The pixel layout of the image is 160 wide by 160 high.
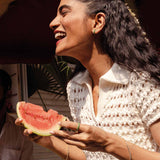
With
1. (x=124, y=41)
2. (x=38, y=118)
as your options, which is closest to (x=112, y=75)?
(x=124, y=41)

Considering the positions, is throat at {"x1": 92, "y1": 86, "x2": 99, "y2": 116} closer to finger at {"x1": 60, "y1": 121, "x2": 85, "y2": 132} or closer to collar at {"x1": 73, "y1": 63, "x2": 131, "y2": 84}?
collar at {"x1": 73, "y1": 63, "x2": 131, "y2": 84}

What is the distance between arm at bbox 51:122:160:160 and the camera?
1.23m

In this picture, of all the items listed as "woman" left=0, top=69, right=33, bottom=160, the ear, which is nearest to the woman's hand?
the ear

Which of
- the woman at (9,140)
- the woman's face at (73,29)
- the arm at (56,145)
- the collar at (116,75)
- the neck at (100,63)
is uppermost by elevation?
the woman's face at (73,29)

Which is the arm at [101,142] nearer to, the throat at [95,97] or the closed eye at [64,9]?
the throat at [95,97]

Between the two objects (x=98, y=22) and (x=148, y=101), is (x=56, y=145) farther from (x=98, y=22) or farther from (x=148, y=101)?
(x=98, y=22)

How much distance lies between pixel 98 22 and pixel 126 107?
0.65 metres

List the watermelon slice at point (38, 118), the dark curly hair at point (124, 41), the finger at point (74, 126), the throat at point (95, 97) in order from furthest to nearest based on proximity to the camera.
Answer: the throat at point (95, 97) < the dark curly hair at point (124, 41) < the watermelon slice at point (38, 118) < the finger at point (74, 126)

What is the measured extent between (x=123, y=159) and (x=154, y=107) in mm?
349

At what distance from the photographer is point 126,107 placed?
164 cm

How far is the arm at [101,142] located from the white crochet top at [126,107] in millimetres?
200

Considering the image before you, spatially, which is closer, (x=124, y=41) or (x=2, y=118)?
(x=124, y=41)

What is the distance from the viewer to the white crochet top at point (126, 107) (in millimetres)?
1516

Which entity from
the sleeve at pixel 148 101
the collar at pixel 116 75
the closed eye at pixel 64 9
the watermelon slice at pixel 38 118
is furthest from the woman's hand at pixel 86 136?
the closed eye at pixel 64 9
